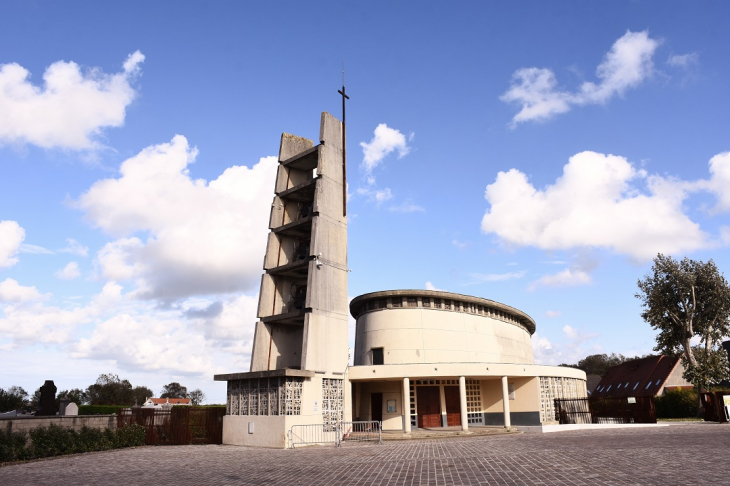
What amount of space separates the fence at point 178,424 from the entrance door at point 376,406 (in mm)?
8707

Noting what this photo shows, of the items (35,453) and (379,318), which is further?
(379,318)

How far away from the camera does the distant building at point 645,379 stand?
50844 mm

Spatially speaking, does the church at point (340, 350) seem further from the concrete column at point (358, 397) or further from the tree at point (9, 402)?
the tree at point (9, 402)

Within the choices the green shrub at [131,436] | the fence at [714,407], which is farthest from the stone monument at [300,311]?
the fence at [714,407]

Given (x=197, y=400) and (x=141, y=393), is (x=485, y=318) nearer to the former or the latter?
(x=141, y=393)

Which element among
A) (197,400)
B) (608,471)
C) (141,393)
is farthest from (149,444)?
(197,400)

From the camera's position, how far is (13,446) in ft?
61.1

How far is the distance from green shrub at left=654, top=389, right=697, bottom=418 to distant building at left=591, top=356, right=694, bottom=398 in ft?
16.4

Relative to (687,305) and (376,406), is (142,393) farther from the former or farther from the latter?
(687,305)

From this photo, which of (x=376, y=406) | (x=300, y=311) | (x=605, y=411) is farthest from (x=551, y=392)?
(x=300, y=311)

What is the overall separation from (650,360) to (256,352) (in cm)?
4827

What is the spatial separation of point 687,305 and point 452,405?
26071 mm

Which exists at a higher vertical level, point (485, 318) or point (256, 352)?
point (485, 318)

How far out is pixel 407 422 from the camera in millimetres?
26344
